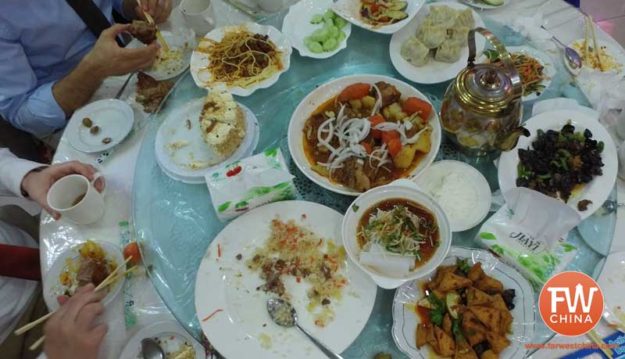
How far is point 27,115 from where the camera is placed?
96.7 inches

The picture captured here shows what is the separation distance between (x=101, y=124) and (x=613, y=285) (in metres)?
2.70

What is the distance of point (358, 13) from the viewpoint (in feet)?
8.16

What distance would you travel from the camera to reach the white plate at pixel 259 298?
157cm

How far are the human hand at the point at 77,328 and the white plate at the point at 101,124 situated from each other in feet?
2.79

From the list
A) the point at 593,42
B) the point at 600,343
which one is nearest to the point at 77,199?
the point at 600,343

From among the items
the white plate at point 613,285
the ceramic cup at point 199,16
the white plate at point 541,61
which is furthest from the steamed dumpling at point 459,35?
the ceramic cup at point 199,16

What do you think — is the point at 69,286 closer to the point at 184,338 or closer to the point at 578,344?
the point at 184,338

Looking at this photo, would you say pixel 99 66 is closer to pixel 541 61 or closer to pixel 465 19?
pixel 465 19

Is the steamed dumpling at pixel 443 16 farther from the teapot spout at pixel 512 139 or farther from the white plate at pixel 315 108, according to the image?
the teapot spout at pixel 512 139

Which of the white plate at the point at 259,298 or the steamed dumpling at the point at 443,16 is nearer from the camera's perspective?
the white plate at the point at 259,298

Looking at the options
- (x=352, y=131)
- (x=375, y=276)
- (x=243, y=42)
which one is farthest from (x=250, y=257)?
(x=243, y=42)

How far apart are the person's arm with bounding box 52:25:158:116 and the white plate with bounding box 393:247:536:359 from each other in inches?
77.3

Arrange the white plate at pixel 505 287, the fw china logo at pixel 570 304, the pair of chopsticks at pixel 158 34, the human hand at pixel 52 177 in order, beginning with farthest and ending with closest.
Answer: the pair of chopsticks at pixel 158 34, the human hand at pixel 52 177, the fw china logo at pixel 570 304, the white plate at pixel 505 287

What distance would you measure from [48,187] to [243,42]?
1329 mm
